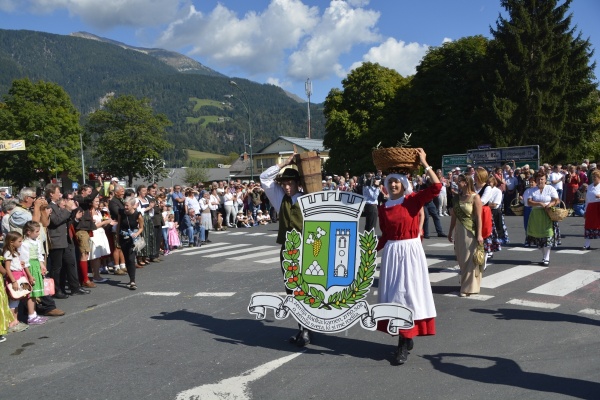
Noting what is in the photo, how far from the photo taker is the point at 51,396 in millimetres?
5219

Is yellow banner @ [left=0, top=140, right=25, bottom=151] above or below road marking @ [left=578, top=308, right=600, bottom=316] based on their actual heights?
above

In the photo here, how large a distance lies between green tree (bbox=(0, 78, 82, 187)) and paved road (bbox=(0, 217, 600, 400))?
59.0 meters

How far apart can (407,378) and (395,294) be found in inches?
34.1

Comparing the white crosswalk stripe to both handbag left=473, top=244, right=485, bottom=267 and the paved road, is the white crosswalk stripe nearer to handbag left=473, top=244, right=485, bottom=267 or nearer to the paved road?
the paved road

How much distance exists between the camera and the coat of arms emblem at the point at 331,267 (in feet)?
19.1

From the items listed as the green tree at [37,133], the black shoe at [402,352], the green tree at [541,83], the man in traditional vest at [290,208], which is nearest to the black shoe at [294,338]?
the man in traditional vest at [290,208]

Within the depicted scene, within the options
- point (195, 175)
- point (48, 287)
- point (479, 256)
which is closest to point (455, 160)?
point (479, 256)

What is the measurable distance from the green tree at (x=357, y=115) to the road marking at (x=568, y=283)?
37902 mm

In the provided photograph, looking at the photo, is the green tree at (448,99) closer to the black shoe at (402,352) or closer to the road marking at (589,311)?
the road marking at (589,311)

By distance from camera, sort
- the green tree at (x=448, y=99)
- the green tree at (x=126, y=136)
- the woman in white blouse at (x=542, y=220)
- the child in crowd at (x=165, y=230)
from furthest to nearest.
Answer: the green tree at (x=126, y=136) → the green tree at (x=448, y=99) → the child in crowd at (x=165, y=230) → the woman in white blouse at (x=542, y=220)

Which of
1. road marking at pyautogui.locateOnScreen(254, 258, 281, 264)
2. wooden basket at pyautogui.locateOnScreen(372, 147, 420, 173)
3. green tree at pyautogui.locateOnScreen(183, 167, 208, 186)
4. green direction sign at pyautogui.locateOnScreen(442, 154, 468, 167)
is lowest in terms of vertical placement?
road marking at pyautogui.locateOnScreen(254, 258, 281, 264)

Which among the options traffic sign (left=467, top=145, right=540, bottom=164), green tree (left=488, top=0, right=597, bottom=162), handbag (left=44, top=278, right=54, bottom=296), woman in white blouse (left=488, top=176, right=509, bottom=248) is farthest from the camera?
green tree (left=488, top=0, right=597, bottom=162)

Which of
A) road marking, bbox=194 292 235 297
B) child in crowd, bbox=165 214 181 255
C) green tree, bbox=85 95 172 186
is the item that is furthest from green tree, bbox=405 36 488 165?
green tree, bbox=85 95 172 186

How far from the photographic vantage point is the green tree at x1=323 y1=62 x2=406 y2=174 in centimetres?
4884
